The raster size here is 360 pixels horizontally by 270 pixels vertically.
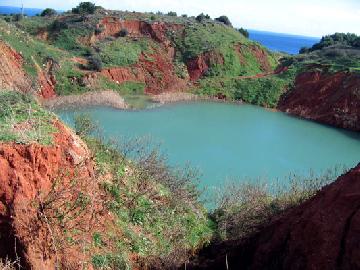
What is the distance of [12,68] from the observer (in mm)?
42781

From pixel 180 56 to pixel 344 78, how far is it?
19840 millimetres

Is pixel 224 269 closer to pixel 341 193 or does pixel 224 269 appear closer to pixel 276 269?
pixel 276 269

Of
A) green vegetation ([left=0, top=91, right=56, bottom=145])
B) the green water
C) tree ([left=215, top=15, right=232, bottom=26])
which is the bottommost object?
the green water

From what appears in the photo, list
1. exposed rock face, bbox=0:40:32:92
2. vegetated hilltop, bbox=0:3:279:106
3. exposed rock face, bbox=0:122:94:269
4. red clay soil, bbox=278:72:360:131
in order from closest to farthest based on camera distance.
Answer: exposed rock face, bbox=0:122:94:269
exposed rock face, bbox=0:40:32:92
red clay soil, bbox=278:72:360:131
vegetated hilltop, bbox=0:3:279:106

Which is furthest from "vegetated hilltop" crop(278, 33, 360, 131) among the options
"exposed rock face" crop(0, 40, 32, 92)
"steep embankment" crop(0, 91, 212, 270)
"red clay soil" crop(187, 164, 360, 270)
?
"red clay soil" crop(187, 164, 360, 270)

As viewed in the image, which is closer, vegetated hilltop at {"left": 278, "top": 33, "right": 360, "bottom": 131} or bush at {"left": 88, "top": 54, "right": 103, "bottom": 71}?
vegetated hilltop at {"left": 278, "top": 33, "right": 360, "bottom": 131}

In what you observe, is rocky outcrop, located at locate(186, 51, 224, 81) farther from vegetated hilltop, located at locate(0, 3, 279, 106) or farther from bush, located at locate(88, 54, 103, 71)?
bush, located at locate(88, 54, 103, 71)

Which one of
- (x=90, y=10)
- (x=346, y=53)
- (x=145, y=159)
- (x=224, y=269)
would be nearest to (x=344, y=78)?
(x=346, y=53)

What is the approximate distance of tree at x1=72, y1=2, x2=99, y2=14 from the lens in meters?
64.8

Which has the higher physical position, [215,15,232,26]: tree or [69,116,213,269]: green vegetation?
[215,15,232,26]: tree

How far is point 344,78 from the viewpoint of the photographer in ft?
176

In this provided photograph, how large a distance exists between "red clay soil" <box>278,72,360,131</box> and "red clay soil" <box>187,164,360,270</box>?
3676cm

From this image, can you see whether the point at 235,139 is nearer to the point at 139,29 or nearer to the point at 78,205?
the point at 78,205

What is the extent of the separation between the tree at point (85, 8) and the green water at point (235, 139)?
2285 centimetres
